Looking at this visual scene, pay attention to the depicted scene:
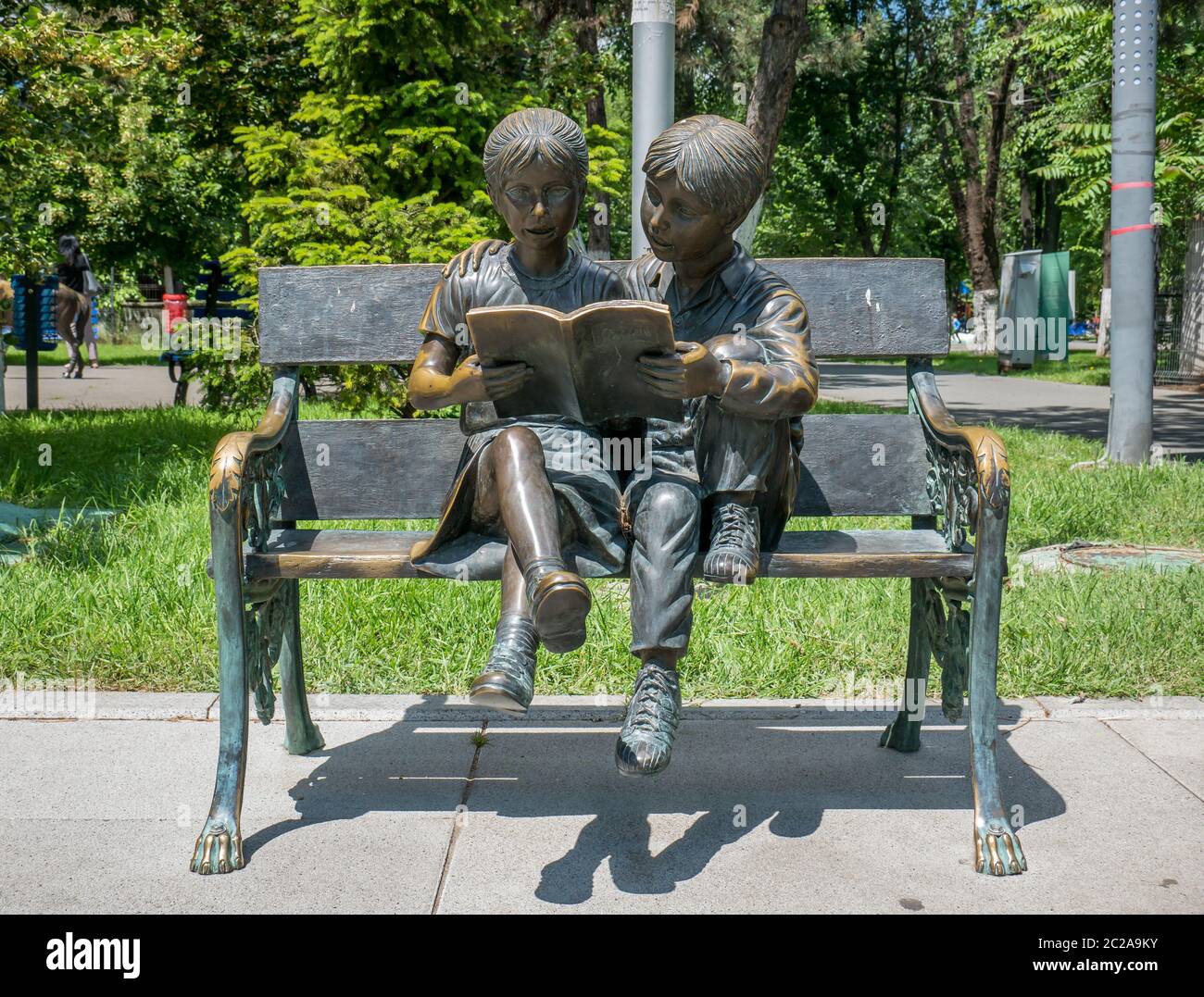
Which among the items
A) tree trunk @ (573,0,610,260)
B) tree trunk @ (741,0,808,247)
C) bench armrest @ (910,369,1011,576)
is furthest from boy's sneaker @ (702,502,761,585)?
tree trunk @ (573,0,610,260)

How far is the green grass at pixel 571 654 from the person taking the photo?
4191 millimetres

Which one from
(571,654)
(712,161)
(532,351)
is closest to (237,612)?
(532,351)

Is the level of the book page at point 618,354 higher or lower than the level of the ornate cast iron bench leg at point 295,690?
higher

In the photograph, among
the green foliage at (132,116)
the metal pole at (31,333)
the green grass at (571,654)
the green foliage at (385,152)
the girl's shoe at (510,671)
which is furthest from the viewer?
the metal pole at (31,333)

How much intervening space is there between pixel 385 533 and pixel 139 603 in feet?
5.90

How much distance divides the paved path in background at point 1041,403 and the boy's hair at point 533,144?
8118 millimetres

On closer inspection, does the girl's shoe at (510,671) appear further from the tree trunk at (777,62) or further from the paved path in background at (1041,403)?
the paved path in background at (1041,403)

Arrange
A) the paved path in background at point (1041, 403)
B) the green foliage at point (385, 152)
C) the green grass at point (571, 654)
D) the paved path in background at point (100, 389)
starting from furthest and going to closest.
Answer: the paved path in background at point (100, 389) < the paved path in background at point (1041, 403) < the green foliage at point (385, 152) < the green grass at point (571, 654)

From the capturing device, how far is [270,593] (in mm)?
3160

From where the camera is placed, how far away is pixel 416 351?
145 inches

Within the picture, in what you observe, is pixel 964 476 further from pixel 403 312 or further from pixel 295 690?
pixel 295 690

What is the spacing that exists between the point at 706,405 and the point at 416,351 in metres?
1.11

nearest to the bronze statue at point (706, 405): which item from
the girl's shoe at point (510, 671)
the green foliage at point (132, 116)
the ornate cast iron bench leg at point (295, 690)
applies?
the girl's shoe at point (510, 671)
